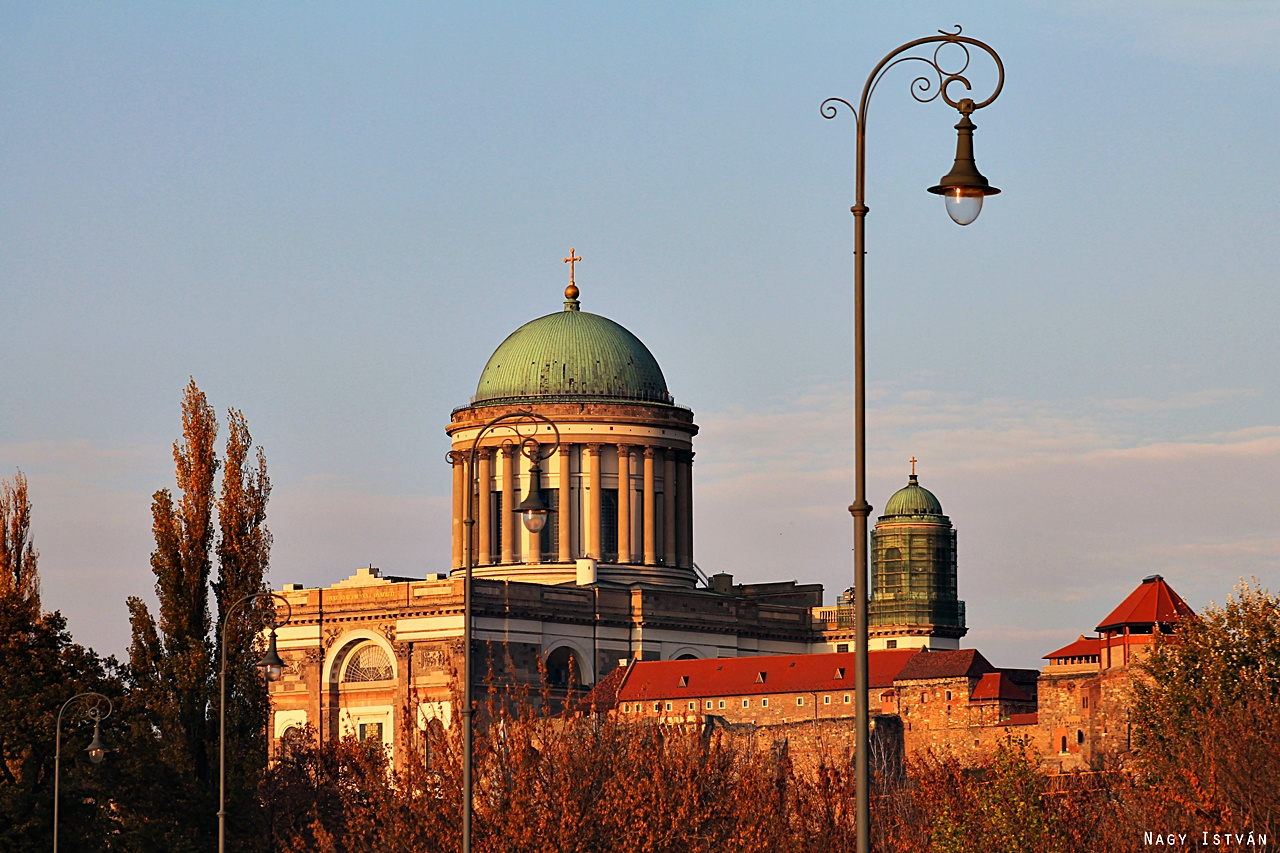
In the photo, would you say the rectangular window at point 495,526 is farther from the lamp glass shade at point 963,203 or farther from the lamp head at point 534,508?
the lamp glass shade at point 963,203

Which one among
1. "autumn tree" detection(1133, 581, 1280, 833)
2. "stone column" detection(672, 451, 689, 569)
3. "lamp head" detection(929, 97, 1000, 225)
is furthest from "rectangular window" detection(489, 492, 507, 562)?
"lamp head" detection(929, 97, 1000, 225)

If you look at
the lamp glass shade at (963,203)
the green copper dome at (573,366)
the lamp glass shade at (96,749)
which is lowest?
the lamp glass shade at (96,749)

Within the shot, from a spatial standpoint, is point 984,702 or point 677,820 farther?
point 984,702

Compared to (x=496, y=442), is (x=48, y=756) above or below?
below

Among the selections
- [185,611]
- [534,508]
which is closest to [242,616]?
[185,611]

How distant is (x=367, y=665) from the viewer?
12475cm

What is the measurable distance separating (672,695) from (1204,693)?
39.9 m

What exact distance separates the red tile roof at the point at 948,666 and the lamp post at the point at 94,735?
190 feet

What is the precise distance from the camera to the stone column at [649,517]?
13175cm

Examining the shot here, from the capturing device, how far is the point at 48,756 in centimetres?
6072

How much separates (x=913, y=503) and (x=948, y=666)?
32923 millimetres

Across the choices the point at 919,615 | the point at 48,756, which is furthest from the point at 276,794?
the point at 919,615

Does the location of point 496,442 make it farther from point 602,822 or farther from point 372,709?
point 602,822

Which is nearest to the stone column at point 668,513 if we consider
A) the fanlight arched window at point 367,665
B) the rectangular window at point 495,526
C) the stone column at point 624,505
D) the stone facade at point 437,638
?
the stone column at point 624,505
